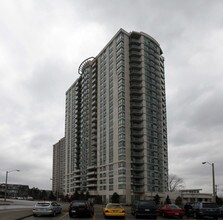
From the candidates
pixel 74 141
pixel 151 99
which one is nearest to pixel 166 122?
pixel 151 99

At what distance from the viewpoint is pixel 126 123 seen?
5335 inches

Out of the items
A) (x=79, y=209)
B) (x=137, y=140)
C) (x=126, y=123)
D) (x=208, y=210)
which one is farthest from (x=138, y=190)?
(x=79, y=209)

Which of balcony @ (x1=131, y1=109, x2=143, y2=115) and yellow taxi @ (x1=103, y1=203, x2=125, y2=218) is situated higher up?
balcony @ (x1=131, y1=109, x2=143, y2=115)

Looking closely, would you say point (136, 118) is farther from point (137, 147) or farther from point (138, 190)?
point (138, 190)

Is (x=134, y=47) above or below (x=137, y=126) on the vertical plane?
above

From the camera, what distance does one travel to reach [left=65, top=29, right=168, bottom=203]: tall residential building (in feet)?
438

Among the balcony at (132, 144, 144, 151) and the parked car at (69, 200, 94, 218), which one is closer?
the parked car at (69, 200, 94, 218)

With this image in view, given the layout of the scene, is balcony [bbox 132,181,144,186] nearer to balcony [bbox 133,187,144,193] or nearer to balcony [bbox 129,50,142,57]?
balcony [bbox 133,187,144,193]

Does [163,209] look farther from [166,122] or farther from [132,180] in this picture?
[166,122]

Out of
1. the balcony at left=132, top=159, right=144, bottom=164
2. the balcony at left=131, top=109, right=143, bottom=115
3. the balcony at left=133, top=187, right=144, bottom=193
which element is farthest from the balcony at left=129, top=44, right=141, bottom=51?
the balcony at left=133, top=187, right=144, bottom=193

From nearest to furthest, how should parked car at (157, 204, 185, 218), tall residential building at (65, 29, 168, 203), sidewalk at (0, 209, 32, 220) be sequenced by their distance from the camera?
1. sidewalk at (0, 209, 32, 220)
2. parked car at (157, 204, 185, 218)
3. tall residential building at (65, 29, 168, 203)

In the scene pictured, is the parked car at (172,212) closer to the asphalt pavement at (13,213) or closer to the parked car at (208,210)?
the parked car at (208,210)

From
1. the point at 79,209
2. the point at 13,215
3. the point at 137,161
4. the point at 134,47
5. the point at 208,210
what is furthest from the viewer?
the point at 134,47

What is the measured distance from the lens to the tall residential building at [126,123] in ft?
438
